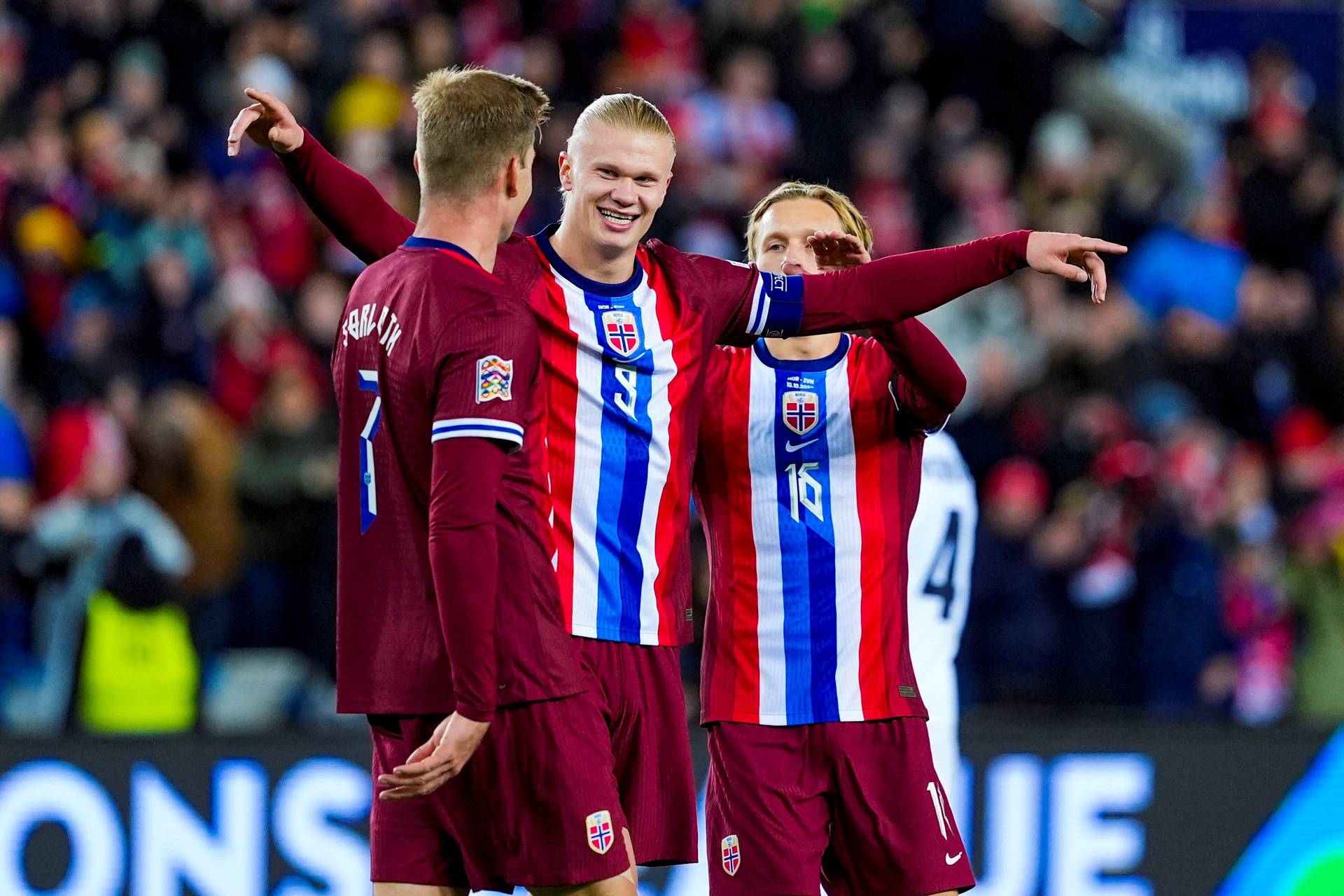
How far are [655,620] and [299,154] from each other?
4.42ft

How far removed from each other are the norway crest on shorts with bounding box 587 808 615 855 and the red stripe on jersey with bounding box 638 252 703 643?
0.51m

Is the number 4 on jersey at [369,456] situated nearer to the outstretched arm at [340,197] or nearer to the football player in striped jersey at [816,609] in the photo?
the outstretched arm at [340,197]

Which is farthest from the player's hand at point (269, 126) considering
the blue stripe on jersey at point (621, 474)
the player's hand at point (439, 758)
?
the player's hand at point (439, 758)

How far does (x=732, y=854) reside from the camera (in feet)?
16.0

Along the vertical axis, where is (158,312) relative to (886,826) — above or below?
above

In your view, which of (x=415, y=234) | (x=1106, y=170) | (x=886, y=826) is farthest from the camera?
(x=1106, y=170)

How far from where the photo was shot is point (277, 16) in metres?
12.1

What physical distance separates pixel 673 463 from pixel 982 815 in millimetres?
3466

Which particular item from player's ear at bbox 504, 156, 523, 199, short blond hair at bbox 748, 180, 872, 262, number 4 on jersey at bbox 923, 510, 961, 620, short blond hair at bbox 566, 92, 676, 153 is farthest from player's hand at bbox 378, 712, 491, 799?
number 4 on jersey at bbox 923, 510, 961, 620

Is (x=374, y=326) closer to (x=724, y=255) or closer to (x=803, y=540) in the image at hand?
(x=803, y=540)

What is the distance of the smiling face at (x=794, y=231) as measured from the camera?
505 centimetres

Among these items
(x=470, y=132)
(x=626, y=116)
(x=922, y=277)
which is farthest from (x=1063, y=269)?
(x=470, y=132)

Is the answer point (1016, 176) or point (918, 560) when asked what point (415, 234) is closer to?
point (918, 560)

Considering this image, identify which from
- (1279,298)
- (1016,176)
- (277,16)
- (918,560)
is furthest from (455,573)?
(1016,176)
